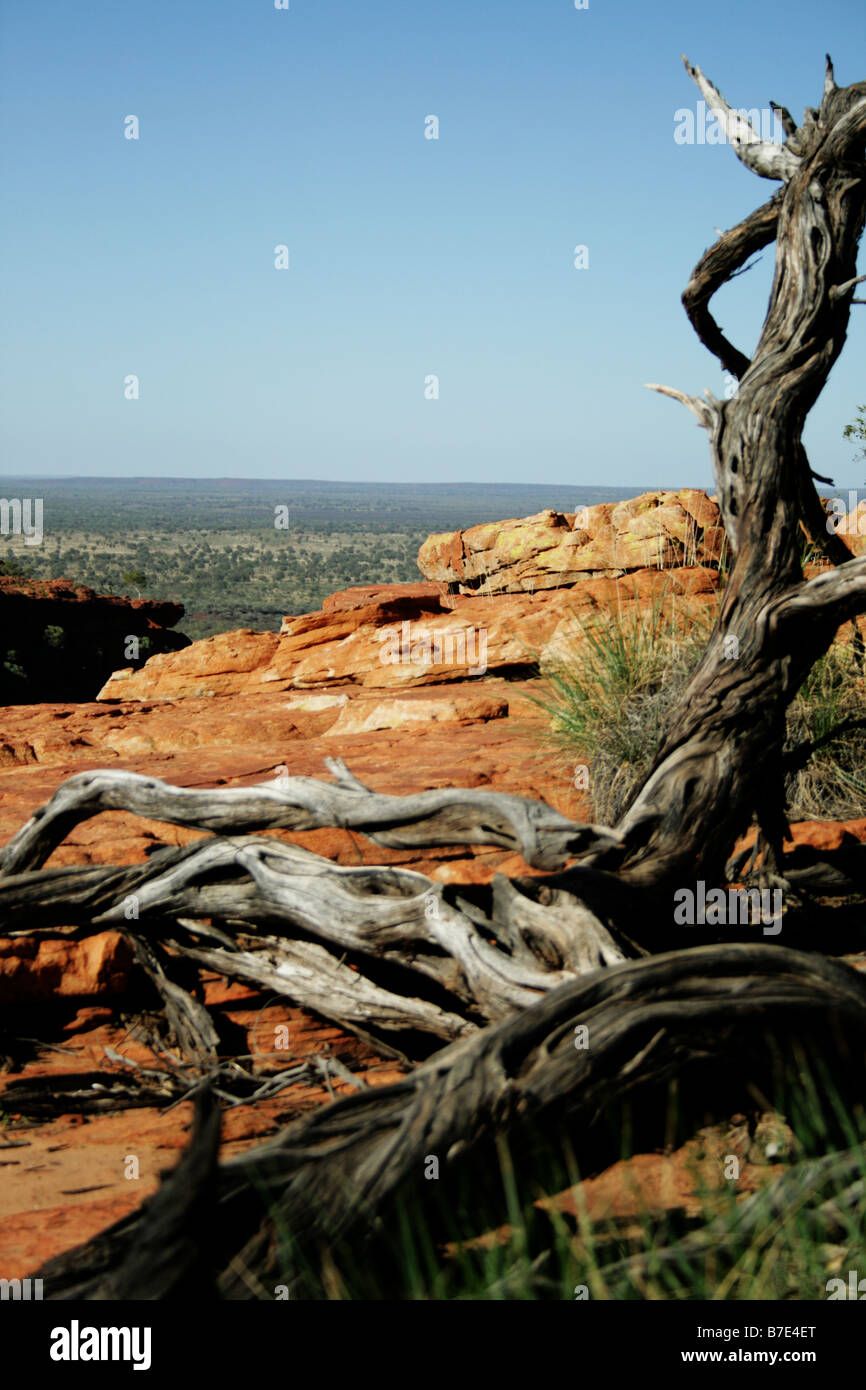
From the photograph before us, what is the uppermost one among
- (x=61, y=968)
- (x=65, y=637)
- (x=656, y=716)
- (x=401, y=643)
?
(x=401, y=643)

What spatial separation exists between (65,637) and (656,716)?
77.1 ft

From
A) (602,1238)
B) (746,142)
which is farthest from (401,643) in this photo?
(602,1238)

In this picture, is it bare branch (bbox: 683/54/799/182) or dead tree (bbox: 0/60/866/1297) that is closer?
dead tree (bbox: 0/60/866/1297)

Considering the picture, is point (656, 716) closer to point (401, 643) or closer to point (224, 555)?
point (401, 643)

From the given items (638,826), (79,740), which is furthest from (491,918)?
(79,740)

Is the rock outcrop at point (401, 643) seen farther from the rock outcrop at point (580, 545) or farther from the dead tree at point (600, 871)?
the dead tree at point (600, 871)

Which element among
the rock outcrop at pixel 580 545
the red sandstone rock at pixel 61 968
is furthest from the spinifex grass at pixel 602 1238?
the rock outcrop at pixel 580 545

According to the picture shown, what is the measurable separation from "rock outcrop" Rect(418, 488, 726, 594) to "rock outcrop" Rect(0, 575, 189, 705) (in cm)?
1227

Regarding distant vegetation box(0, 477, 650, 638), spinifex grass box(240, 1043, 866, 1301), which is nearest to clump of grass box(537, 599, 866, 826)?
spinifex grass box(240, 1043, 866, 1301)

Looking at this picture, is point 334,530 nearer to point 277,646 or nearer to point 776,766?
point 277,646

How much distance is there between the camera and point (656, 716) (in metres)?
6.01

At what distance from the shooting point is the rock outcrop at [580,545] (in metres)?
10.6

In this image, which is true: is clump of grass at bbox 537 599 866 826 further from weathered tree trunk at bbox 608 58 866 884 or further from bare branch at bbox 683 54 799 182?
bare branch at bbox 683 54 799 182

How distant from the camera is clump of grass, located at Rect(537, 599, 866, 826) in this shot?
19.2 feet
